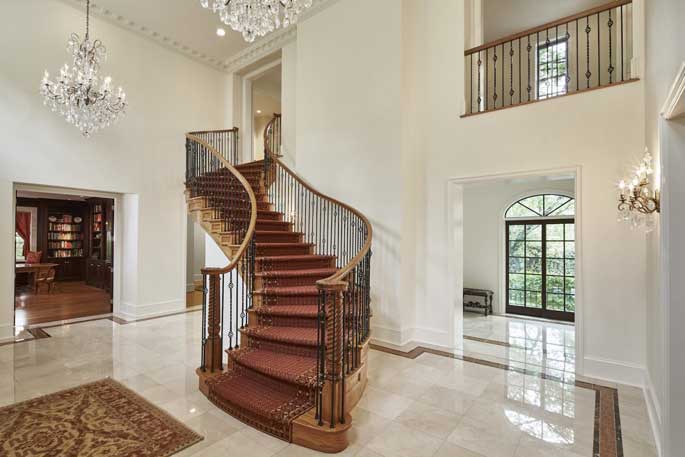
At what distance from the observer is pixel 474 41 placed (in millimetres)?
5148

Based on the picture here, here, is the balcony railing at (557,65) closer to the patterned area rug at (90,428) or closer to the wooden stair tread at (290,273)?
the wooden stair tread at (290,273)

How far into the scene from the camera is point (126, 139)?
644 centimetres

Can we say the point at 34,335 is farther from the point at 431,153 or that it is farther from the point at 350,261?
the point at 431,153

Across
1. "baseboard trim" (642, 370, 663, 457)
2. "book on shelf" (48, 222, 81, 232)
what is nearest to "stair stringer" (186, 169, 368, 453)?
"baseboard trim" (642, 370, 663, 457)

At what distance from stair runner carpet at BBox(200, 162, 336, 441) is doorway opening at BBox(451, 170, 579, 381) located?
10.3ft

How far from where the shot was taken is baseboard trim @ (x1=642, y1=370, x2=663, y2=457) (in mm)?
2479

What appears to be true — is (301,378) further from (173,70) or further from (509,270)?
(173,70)

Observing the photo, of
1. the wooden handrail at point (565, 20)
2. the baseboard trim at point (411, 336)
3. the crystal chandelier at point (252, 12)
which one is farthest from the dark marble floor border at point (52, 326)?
the wooden handrail at point (565, 20)

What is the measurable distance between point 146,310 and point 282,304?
4.12 meters

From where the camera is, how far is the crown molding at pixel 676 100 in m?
1.91

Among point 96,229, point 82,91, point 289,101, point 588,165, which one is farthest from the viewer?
point 96,229

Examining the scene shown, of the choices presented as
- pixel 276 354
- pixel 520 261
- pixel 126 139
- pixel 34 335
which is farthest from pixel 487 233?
Result: pixel 34 335

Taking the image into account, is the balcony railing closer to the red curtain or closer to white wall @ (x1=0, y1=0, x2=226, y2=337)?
white wall @ (x1=0, y1=0, x2=226, y2=337)

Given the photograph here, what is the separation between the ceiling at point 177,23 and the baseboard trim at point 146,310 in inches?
211
